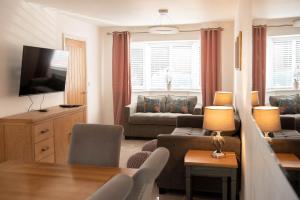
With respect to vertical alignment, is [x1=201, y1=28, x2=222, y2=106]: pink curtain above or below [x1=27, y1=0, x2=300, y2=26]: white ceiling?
below

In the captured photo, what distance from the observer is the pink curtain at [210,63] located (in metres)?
6.71

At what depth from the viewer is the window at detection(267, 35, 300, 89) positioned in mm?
1036

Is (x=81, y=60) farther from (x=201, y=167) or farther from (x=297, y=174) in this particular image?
(x=297, y=174)

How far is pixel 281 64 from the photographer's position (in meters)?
1.21

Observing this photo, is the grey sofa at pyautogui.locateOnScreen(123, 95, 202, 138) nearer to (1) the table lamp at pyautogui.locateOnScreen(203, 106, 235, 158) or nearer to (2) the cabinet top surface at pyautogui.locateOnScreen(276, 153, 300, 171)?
(1) the table lamp at pyautogui.locateOnScreen(203, 106, 235, 158)

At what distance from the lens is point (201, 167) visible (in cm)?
297

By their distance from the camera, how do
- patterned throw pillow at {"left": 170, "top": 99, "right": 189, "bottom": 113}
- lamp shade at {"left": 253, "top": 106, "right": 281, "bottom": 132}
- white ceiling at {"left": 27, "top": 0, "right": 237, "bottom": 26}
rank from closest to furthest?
→ lamp shade at {"left": 253, "top": 106, "right": 281, "bottom": 132} < white ceiling at {"left": 27, "top": 0, "right": 237, "bottom": 26} < patterned throw pillow at {"left": 170, "top": 99, "right": 189, "bottom": 113}

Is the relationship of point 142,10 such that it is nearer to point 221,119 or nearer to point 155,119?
point 155,119

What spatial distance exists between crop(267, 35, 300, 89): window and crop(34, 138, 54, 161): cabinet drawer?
3.14 meters

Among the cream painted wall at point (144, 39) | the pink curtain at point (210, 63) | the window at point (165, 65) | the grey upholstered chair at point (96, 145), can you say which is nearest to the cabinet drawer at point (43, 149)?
the grey upholstered chair at point (96, 145)

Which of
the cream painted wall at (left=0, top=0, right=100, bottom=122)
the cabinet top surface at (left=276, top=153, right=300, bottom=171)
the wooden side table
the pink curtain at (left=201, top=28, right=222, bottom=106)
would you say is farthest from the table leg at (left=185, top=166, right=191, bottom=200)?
the pink curtain at (left=201, top=28, right=222, bottom=106)

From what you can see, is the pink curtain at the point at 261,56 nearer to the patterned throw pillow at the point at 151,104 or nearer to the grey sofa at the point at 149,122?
the grey sofa at the point at 149,122

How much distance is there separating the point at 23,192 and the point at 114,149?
0.78 meters

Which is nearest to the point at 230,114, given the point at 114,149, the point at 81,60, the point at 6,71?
the point at 114,149
